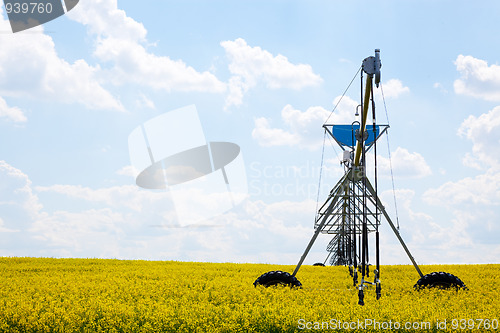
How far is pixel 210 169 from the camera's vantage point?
1575 centimetres

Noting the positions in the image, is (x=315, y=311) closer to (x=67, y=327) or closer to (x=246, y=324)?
(x=246, y=324)

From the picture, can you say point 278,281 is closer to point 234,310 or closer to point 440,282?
point 234,310

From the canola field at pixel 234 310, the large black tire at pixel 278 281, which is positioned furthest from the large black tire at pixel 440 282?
the large black tire at pixel 278 281

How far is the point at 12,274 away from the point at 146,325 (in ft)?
45.5

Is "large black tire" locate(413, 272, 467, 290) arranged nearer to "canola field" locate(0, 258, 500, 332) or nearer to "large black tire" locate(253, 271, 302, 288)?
"canola field" locate(0, 258, 500, 332)

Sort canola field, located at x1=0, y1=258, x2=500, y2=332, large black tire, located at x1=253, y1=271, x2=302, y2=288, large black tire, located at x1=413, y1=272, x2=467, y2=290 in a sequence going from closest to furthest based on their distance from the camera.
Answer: canola field, located at x1=0, y1=258, x2=500, y2=332
large black tire, located at x1=253, y1=271, x2=302, y2=288
large black tire, located at x1=413, y1=272, x2=467, y2=290

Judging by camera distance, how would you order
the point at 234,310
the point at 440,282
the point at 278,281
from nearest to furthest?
the point at 234,310
the point at 278,281
the point at 440,282

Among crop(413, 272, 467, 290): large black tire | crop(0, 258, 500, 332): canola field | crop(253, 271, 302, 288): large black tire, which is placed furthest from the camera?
crop(413, 272, 467, 290): large black tire

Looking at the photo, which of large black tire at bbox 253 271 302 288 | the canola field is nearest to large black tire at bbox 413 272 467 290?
the canola field

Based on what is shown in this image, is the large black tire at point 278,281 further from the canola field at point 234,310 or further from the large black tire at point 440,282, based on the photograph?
the large black tire at point 440,282

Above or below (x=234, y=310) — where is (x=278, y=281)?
above

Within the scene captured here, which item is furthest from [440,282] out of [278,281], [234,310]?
[234,310]

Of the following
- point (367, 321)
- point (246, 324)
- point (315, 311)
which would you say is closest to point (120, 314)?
point (246, 324)

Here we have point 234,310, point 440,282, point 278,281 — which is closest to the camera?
point 234,310
